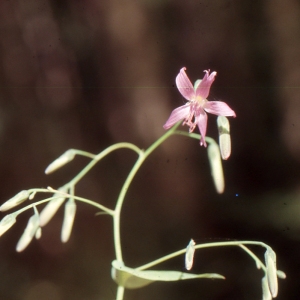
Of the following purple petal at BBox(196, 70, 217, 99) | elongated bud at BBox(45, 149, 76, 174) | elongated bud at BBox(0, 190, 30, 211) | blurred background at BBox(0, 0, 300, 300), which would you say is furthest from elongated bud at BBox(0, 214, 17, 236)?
blurred background at BBox(0, 0, 300, 300)

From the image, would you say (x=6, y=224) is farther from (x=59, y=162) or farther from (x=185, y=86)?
(x=185, y=86)

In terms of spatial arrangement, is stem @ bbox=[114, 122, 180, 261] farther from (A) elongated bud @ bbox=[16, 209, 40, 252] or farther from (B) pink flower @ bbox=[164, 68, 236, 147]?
(A) elongated bud @ bbox=[16, 209, 40, 252]

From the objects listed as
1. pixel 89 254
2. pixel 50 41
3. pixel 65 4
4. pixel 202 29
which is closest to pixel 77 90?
pixel 50 41

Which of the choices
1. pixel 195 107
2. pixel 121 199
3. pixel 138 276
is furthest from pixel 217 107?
pixel 138 276

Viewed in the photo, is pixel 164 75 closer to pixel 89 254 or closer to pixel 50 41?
pixel 50 41

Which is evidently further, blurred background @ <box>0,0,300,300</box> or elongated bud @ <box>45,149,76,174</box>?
blurred background @ <box>0,0,300,300</box>
